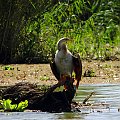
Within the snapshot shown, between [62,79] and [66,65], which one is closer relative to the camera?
[62,79]

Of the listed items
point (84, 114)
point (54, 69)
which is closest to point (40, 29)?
point (54, 69)

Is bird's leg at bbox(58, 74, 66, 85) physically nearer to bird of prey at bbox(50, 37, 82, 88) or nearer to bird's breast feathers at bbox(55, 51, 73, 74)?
bird of prey at bbox(50, 37, 82, 88)

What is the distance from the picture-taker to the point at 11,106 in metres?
10.4

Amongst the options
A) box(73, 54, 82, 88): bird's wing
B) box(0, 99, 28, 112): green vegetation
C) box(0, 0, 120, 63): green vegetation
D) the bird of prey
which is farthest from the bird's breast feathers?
box(0, 0, 120, 63): green vegetation

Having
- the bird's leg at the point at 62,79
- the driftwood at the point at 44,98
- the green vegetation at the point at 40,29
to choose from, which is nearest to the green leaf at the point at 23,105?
the driftwood at the point at 44,98

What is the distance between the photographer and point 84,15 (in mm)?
20781

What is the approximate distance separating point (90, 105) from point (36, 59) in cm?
763

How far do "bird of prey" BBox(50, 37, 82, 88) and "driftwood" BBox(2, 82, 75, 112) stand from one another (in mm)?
274

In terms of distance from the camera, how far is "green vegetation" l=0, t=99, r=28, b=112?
10303 mm

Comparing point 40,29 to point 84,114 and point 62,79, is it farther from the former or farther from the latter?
point 84,114

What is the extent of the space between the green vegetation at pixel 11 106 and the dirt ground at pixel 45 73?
4047 mm

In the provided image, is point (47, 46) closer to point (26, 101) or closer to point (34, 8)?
point (34, 8)

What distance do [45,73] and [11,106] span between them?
6.07 meters

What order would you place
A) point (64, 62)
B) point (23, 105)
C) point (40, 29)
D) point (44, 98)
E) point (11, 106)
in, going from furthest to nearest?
point (40, 29), point (64, 62), point (44, 98), point (11, 106), point (23, 105)
